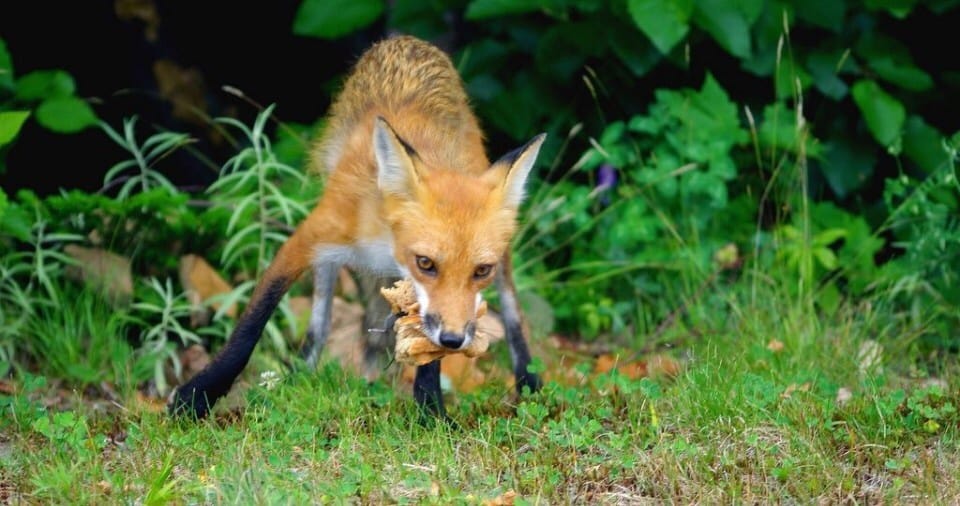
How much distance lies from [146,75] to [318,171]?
2374 mm

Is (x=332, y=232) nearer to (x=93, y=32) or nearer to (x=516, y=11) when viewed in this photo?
(x=516, y=11)

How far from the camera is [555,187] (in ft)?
23.6

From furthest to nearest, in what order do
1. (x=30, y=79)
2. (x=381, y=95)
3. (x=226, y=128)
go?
1. (x=226, y=128)
2. (x=30, y=79)
3. (x=381, y=95)

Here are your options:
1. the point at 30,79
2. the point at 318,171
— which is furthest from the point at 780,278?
the point at 30,79

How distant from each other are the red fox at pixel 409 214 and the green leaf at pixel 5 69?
1.50 metres

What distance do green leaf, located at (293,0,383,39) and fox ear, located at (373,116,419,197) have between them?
234 centimetres

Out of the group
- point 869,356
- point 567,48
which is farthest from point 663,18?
point 869,356

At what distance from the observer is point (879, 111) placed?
707 cm

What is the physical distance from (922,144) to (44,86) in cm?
477

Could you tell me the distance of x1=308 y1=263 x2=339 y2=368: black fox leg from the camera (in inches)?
229

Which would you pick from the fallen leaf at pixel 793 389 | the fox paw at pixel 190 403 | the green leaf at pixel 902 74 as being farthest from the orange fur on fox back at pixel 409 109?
the green leaf at pixel 902 74

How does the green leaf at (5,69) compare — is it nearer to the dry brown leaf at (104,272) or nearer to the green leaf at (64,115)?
the green leaf at (64,115)

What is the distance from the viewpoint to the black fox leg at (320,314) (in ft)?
19.0

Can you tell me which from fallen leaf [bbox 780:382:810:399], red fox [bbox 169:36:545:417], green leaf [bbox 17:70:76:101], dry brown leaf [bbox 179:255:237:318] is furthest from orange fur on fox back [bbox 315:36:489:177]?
fallen leaf [bbox 780:382:810:399]
